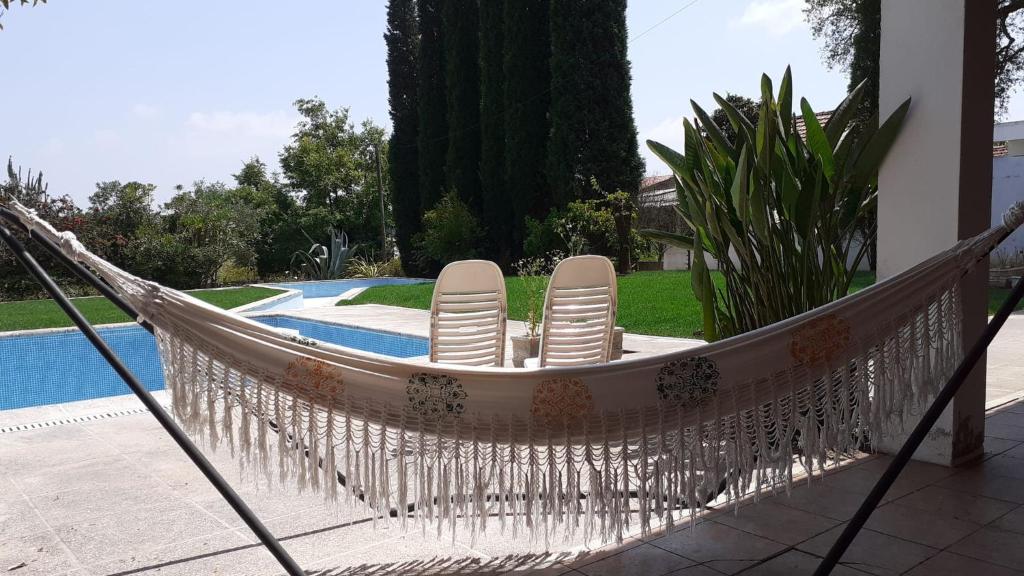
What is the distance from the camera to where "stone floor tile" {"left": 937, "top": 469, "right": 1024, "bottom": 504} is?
90.0 inches

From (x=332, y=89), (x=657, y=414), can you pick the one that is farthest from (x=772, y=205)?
(x=332, y=89)

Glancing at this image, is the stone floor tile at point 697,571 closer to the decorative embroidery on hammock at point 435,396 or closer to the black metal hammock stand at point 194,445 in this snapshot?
the black metal hammock stand at point 194,445

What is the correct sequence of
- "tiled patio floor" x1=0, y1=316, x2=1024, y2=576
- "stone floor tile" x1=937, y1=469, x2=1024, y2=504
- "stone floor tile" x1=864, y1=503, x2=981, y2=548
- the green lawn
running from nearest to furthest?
"tiled patio floor" x1=0, y1=316, x2=1024, y2=576, "stone floor tile" x1=864, y1=503, x2=981, y2=548, "stone floor tile" x1=937, y1=469, x2=1024, y2=504, the green lawn

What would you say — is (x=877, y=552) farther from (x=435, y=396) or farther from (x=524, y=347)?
(x=524, y=347)

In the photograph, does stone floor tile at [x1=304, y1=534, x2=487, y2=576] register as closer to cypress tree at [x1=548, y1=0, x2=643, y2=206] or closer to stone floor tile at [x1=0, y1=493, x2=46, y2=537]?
stone floor tile at [x1=0, y1=493, x2=46, y2=537]

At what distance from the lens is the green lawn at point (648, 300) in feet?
20.4

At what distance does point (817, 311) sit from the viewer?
1.57m

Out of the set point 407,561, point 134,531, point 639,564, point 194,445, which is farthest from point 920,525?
point 134,531

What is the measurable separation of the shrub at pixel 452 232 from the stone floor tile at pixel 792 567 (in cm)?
1249

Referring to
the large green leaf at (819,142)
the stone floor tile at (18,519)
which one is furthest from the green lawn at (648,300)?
the stone floor tile at (18,519)

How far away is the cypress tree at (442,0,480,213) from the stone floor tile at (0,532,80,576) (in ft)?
43.0

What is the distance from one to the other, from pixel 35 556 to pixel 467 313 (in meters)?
1.50

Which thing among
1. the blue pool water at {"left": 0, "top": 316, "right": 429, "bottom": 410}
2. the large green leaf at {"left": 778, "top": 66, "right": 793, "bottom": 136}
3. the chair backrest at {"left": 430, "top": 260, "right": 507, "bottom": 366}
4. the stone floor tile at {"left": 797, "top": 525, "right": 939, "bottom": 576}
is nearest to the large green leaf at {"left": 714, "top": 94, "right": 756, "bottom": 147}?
the large green leaf at {"left": 778, "top": 66, "right": 793, "bottom": 136}

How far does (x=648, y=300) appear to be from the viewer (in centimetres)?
793
